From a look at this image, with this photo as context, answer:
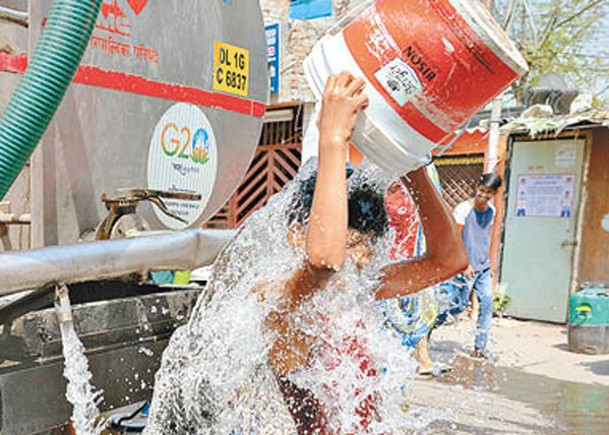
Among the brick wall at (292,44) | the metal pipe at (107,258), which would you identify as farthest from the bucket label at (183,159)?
the brick wall at (292,44)

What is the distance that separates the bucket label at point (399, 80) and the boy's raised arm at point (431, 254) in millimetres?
523

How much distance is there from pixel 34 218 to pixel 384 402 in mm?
1074

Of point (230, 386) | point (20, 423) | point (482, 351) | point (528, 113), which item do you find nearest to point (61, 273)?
point (20, 423)

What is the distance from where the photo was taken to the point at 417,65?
1.42 meters

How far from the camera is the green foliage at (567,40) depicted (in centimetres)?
1471

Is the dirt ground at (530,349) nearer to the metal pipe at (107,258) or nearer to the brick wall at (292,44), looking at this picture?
the brick wall at (292,44)

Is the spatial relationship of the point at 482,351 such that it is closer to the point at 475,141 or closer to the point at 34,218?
the point at 475,141

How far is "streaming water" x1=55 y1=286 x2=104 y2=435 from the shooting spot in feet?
4.16

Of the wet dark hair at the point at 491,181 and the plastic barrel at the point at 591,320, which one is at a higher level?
the wet dark hair at the point at 491,181

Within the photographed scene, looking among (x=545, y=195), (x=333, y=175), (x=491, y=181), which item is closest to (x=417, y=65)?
(x=333, y=175)

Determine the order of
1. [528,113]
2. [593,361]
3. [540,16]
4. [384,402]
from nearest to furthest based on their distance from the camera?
[384,402]
[593,361]
[528,113]
[540,16]

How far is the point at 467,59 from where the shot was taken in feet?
4.62

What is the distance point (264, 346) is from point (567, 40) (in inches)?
609

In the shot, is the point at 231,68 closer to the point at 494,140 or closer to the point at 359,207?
the point at 359,207
